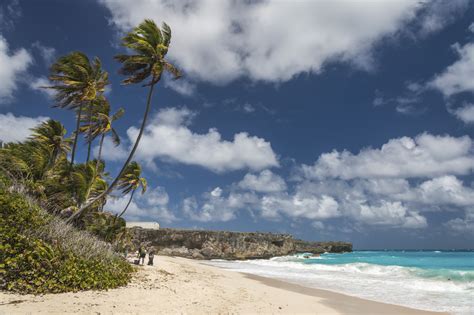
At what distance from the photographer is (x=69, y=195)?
59.5ft

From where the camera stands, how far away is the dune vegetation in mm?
9133

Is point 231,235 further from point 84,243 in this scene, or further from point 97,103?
point 84,243

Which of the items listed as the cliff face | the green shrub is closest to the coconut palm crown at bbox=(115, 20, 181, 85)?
the green shrub

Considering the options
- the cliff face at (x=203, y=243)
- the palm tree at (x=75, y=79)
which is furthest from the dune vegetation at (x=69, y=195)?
the cliff face at (x=203, y=243)

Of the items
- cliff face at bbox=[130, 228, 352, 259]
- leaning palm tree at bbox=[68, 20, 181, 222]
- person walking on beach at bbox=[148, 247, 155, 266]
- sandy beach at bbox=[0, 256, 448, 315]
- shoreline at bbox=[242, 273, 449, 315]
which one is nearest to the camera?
sandy beach at bbox=[0, 256, 448, 315]

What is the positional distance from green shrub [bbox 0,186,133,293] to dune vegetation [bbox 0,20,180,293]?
0.08 ft

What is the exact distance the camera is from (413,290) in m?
18.0

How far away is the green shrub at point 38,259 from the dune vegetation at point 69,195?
0.02m

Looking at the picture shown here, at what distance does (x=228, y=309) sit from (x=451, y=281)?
17.5m

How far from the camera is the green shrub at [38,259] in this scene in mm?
8625

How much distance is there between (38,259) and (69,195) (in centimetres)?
965

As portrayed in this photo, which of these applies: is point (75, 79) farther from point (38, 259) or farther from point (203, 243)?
point (203, 243)

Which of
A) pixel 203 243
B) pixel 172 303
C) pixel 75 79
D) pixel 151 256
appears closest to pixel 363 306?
pixel 172 303

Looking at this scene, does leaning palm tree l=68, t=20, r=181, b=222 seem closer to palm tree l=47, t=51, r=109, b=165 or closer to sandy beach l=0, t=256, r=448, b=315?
palm tree l=47, t=51, r=109, b=165
